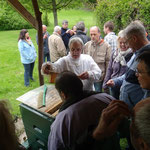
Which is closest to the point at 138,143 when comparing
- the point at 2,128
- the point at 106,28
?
the point at 2,128

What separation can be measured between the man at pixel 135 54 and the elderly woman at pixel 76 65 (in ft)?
1.54

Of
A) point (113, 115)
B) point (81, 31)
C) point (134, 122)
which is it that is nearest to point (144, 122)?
point (134, 122)

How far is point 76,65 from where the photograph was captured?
2570mm

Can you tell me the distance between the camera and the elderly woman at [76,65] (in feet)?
8.13

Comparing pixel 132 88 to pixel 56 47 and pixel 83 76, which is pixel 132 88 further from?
pixel 56 47

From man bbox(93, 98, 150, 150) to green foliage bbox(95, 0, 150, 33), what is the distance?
18.6 ft

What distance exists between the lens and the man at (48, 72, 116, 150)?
4.36ft

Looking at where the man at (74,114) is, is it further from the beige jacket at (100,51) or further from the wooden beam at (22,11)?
the beige jacket at (100,51)

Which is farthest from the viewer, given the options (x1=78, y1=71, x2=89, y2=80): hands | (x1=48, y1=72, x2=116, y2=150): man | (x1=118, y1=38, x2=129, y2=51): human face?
(x1=118, y1=38, x2=129, y2=51): human face

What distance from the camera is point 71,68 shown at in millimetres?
2592

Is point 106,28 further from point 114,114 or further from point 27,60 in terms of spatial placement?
point 114,114

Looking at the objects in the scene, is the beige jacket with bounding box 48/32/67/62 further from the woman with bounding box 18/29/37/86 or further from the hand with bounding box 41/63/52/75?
the hand with bounding box 41/63/52/75

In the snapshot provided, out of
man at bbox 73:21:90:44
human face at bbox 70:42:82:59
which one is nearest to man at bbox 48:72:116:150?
human face at bbox 70:42:82:59

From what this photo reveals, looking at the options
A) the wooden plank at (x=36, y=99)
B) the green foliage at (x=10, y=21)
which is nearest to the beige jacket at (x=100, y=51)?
the wooden plank at (x=36, y=99)
